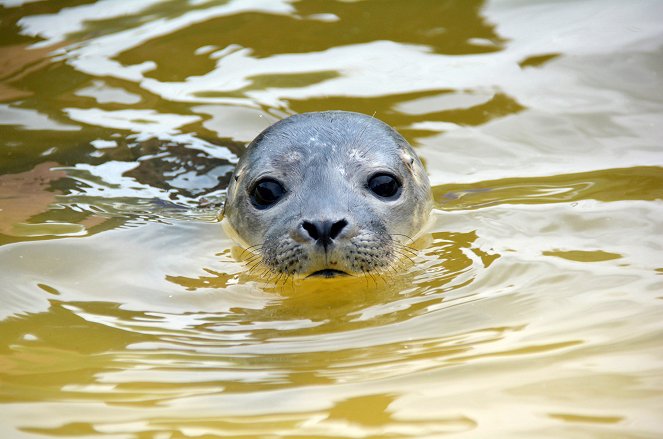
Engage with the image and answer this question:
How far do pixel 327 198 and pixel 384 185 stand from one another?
518 mm

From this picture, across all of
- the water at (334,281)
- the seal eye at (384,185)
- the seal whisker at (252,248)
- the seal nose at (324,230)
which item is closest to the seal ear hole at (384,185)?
the seal eye at (384,185)

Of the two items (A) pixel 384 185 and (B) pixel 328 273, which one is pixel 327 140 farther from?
(B) pixel 328 273

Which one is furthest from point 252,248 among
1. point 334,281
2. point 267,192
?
point 334,281

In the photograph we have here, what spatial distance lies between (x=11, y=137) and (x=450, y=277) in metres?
3.54

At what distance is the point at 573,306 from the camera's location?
365 cm

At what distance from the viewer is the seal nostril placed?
3.96 m

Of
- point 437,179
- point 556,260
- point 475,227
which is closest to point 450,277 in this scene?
point 556,260

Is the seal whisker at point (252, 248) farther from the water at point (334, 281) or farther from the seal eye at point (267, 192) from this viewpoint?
the seal eye at point (267, 192)

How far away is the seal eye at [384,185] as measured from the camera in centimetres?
469

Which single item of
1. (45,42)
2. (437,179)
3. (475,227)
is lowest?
(475,227)

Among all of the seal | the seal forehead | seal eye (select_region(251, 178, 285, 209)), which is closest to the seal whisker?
the seal

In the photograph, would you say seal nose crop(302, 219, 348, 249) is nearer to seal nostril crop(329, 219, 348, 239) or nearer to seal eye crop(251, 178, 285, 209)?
seal nostril crop(329, 219, 348, 239)

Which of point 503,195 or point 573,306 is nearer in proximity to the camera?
point 573,306

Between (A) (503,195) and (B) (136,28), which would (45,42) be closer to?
(B) (136,28)
